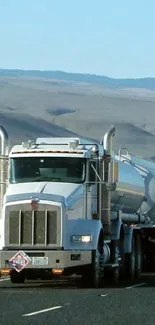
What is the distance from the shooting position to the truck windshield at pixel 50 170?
25906 millimetres

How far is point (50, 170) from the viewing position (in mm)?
25953

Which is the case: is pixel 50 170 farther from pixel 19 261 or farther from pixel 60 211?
pixel 19 261

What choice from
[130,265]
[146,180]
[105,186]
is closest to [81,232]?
[105,186]

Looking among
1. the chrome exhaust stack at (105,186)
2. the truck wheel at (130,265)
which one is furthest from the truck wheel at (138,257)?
the chrome exhaust stack at (105,186)

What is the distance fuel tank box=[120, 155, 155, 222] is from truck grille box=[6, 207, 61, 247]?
7811mm

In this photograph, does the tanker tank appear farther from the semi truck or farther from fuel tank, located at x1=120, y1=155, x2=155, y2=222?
the semi truck

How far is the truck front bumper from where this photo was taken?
2455 centimetres

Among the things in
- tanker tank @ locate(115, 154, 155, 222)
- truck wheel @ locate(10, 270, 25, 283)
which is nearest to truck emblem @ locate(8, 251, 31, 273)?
truck wheel @ locate(10, 270, 25, 283)

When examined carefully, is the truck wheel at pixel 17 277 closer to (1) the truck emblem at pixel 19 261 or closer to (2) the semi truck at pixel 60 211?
(2) the semi truck at pixel 60 211
